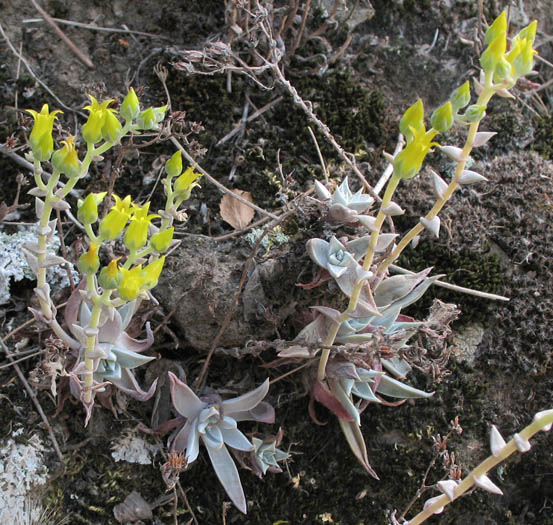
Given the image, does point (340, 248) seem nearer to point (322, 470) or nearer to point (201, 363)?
point (201, 363)

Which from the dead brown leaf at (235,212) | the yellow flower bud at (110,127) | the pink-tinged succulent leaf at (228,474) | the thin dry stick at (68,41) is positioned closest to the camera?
the yellow flower bud at (110,127)

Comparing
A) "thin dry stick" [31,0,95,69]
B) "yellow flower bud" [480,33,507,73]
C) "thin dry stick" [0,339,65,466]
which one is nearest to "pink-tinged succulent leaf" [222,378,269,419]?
"thin dry stick" [0,339,65,466]

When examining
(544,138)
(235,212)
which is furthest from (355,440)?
(544,138)

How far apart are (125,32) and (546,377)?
215 cm

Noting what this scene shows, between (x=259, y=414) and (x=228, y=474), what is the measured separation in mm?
197

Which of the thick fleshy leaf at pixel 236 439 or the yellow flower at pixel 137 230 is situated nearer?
the yellow flower at pixel 137 230

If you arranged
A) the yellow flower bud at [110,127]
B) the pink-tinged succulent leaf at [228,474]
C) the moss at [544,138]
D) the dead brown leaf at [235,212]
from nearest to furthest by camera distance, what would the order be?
1. the yellow flower bud at [110,127]
2. the pink-tinged succulent leaf at [228,474]
3. the dead brown leaf at [235,212]
4. the moss at [544,138]

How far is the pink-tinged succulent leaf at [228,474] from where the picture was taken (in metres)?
1.73

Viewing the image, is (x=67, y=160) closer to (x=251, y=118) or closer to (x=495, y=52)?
(x=495, y=52)

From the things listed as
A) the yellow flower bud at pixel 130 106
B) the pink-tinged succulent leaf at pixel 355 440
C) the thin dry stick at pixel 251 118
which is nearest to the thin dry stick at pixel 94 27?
the thin dry stick at pixel 251 118

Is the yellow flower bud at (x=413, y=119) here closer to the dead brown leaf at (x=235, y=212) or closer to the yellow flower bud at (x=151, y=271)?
the yellow flower bud at (x=151, y=271)

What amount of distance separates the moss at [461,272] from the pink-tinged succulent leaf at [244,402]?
719mm

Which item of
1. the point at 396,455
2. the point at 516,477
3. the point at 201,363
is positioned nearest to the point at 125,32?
the point at 201,363

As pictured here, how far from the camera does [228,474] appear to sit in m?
1.74
